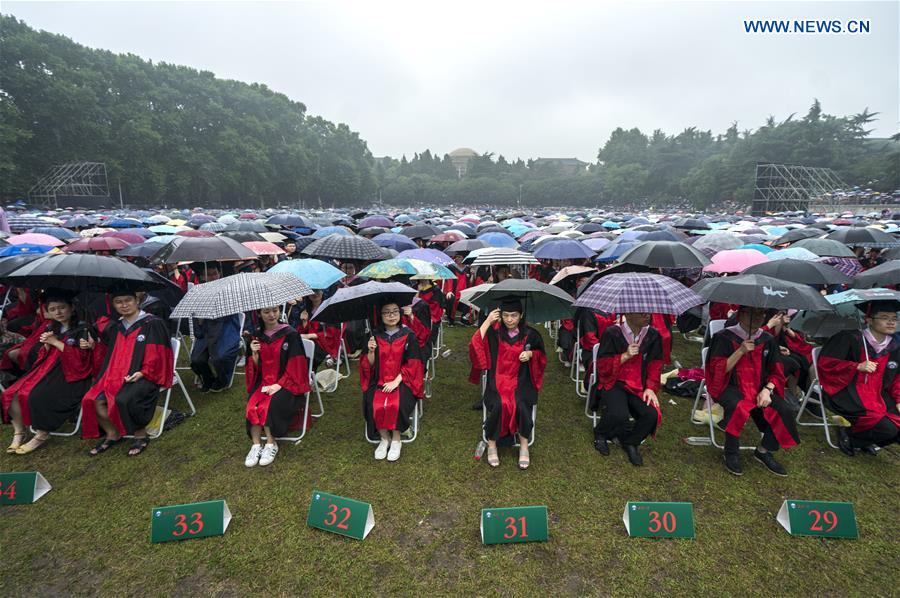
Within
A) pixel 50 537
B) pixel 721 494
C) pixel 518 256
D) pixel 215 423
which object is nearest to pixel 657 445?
pixel 721 494

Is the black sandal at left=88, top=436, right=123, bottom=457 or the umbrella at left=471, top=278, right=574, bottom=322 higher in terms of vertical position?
the umbrella at left=471, top=278, right=574, bottom=322

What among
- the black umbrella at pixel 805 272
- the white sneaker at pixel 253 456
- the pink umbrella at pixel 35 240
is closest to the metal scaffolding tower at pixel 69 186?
the pink umbrella at pixel 35 240

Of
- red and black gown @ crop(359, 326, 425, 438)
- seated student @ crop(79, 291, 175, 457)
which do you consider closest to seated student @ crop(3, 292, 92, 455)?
seated student @ crop(79, 291, 175, 457)

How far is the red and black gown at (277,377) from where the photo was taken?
4223 millimetres

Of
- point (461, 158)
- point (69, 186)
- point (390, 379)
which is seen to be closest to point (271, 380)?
point (390, 379)

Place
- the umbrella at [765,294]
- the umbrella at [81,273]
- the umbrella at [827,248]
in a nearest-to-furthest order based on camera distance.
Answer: the umbrella at [765,294]
the umbrella at [81,273]
the umbrella at [827,248]

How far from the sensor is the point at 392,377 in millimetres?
4383

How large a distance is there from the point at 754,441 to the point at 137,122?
2434 inches

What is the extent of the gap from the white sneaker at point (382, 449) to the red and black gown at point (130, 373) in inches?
92.2

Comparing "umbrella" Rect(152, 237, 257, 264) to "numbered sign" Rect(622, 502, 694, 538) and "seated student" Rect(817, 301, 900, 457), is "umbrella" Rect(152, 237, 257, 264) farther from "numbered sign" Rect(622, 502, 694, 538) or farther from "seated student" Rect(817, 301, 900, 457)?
"seated student" Rect(817, 301, 900, 457)

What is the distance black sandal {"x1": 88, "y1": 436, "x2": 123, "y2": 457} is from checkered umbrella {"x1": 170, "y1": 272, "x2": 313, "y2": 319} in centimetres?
195

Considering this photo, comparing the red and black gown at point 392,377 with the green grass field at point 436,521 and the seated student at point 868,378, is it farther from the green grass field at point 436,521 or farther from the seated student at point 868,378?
the seated student at point 868,378

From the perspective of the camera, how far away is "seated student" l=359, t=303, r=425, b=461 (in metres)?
4.25

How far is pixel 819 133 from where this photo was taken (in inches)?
2232
